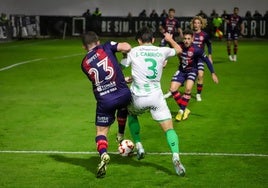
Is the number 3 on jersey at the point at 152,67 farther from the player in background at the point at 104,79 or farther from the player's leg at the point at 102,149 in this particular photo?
the player's leg at the point at 102,149

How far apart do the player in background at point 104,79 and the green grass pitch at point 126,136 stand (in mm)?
782

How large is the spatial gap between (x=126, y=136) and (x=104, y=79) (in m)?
3.15

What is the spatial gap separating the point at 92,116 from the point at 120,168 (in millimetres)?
4873

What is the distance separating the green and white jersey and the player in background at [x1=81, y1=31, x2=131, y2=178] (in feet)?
0.72

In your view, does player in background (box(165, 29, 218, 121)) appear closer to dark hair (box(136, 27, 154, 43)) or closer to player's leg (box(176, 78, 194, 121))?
player's leg (box(176, 78, 194, 121))

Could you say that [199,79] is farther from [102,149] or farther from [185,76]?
[102,149]

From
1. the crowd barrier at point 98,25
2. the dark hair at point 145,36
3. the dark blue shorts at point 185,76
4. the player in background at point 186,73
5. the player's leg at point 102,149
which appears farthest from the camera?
the crowd barrier at point 98,25

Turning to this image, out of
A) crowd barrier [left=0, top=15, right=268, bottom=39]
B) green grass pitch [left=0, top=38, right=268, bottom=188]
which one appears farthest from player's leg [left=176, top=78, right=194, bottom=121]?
crowd barrier [left=0, top=15, right=268, bottom=39]

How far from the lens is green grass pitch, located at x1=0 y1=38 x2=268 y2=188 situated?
8500 mm

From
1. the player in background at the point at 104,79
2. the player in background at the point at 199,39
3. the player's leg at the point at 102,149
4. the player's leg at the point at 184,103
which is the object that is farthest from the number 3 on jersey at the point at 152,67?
the player in background at the point at 199,39

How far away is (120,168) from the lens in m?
9.03

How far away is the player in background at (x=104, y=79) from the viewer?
8.51 m

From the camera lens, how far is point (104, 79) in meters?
8.55

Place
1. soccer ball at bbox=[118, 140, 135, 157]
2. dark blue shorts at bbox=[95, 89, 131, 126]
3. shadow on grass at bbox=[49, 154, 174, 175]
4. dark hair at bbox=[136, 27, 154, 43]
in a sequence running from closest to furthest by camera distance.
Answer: dark blue shorts at bbox=[95, 89, 131, 126], dark hair at bbox=[136, 27, 154, 43], shadow on grass at bbox=[49, 154, 174, 175], soccer ball at bbox=[118, 140, 135, 157]
